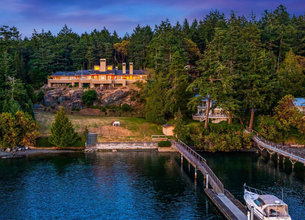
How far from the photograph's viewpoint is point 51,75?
11369 centimetres

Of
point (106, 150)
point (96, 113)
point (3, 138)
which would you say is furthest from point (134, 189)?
point (96, 113)

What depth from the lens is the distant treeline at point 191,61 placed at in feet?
242

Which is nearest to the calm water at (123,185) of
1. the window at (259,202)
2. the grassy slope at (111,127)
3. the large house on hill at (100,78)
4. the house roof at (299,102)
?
the window at (259,202)

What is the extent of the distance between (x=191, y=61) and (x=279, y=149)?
5410 centimetres

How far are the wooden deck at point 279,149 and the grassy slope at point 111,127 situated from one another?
23479 millimetres

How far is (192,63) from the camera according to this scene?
4198 inches

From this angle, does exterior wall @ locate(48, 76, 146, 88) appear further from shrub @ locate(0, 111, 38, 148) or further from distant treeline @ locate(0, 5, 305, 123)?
shrub @ locate(0, 111, 38, 148)

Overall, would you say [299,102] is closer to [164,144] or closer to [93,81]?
[164,144]

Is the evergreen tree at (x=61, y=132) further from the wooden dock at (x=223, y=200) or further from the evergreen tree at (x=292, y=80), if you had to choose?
the evergreen tree at (x=292, y=80)

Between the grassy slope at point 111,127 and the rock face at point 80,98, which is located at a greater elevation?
the rock face at point 80,98

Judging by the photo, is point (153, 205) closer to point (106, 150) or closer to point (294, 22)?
point (106, 150)

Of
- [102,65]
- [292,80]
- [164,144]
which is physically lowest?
[164,144]

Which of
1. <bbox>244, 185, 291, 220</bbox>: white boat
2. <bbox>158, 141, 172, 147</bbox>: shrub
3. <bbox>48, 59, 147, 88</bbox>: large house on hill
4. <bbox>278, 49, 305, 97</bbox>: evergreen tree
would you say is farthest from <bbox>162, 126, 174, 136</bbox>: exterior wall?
<bbox>244, 185, 291, 220</bbox>: white boat

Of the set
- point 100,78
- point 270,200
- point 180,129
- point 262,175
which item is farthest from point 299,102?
point 100,78
